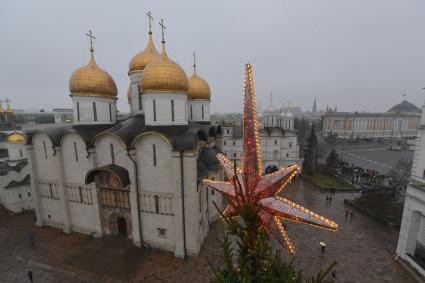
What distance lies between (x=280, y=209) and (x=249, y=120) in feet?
6.34

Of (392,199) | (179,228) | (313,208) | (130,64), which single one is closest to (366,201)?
(392,199)

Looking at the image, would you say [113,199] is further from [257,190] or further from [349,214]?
[349,214]

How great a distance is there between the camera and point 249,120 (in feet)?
15.5

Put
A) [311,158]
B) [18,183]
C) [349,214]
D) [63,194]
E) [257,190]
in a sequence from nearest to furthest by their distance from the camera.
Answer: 1. [257,190]
2. [63,194]
3. [349,214]
4. [18,183]
5. [311,158]

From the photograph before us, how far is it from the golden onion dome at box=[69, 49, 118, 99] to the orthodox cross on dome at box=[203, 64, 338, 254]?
48.7ft

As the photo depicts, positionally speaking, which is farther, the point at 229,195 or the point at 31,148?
the point at 31,148

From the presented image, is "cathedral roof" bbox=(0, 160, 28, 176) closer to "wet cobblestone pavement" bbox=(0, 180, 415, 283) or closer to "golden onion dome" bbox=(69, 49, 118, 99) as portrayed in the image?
"wet cobblestone pavement" bbox=(0, 180, 415, 283)

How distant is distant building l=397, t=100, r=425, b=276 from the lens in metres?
11.7

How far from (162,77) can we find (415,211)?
1661 centimetres

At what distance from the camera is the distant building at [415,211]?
1168 centimetres

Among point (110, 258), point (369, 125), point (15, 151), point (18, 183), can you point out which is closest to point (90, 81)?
point (110, 258)

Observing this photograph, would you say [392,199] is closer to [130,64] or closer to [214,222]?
[214,222]

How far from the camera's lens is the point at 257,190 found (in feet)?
14.6

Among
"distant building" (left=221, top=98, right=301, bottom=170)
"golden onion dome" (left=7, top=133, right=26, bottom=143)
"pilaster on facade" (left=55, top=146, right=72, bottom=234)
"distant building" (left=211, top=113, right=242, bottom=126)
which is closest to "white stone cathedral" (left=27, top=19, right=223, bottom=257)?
"pilaster on facade" (left=55, top=146, right=72, bottom=234)
